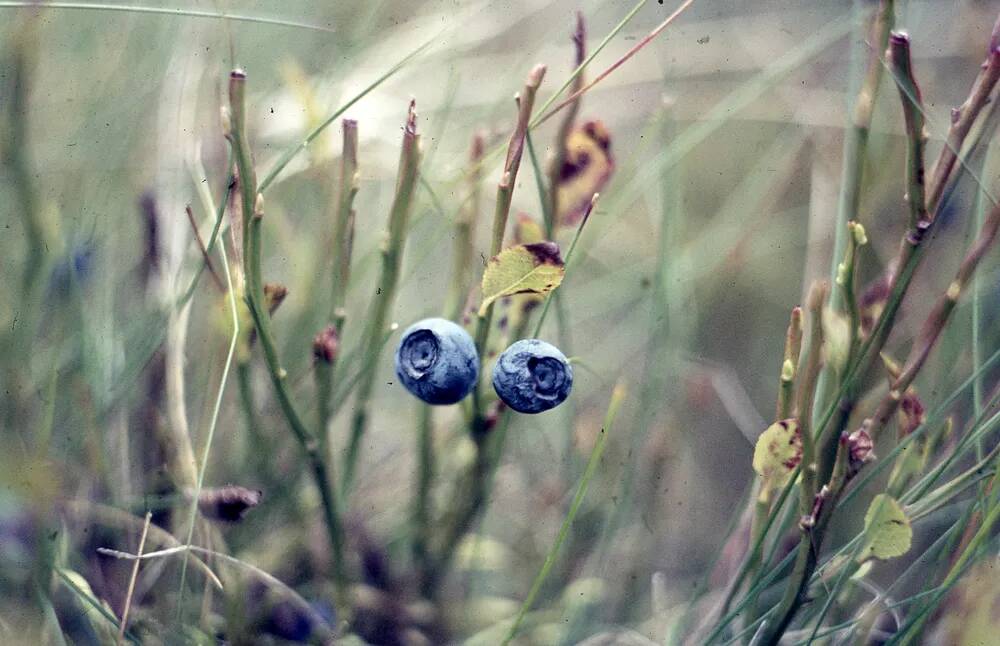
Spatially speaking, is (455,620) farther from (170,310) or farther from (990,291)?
(990,291)

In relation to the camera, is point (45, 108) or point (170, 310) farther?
point (45, 108)

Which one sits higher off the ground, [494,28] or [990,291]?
[494,28]

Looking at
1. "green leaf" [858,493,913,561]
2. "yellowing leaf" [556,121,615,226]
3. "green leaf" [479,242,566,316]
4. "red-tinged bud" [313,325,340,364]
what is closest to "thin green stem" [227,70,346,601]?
"red-tinged bud" [313,325,340,364]

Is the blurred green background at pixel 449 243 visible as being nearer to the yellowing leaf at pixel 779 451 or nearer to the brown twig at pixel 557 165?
the brown twig at pixel 557 165

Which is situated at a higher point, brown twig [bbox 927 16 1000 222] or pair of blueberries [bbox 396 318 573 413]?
brown twig [bbox 927 16 1000 222]

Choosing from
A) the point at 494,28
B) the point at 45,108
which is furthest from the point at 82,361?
the point at 494,28

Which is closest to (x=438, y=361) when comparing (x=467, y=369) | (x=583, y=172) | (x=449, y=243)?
(x=467, y=369)

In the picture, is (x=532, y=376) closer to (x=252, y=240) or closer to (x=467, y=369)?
(x=467, y=369)

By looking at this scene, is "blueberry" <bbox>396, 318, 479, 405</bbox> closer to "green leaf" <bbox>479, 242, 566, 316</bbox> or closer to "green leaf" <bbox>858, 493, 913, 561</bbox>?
"green leaf" <bbox>479, 242, 566, 316</bbox>
